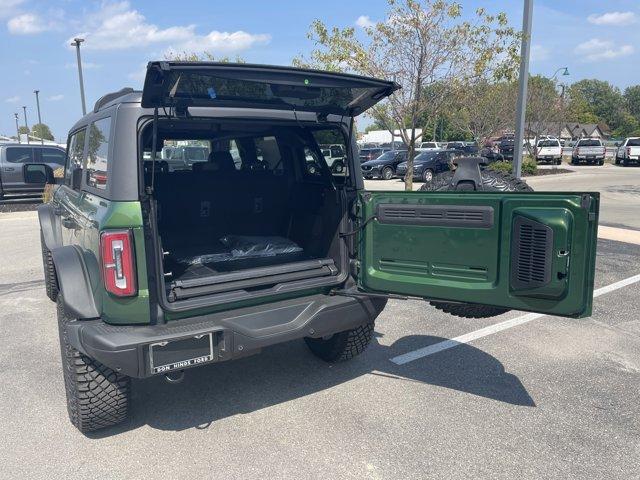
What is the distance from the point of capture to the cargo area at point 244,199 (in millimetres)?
3949

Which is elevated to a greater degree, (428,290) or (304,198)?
(304,198)

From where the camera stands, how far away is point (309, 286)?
3.44m

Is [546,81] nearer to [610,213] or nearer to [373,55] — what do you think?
[610,213]

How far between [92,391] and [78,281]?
654mm

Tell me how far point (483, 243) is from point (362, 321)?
95cm

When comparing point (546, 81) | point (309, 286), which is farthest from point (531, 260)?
point (546, 81)

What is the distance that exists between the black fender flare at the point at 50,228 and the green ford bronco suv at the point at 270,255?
0.78 m

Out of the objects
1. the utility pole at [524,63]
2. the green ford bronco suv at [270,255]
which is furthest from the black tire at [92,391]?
the utility pole at [524,63]

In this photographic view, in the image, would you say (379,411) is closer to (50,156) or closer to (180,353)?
(180,353)

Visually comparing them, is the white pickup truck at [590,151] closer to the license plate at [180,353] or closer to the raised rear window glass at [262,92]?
the raised rear window glass at [262,92]

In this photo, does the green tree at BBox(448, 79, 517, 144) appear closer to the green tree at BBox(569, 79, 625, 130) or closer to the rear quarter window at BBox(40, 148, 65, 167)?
the rear quarter window at BBox(40, 148, 65, 167)

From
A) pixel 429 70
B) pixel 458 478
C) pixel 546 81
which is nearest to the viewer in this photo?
pixel 458 478

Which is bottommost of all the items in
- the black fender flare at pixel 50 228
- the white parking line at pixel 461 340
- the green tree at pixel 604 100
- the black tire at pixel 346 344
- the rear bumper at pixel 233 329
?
the white parking line at pixel 461 340

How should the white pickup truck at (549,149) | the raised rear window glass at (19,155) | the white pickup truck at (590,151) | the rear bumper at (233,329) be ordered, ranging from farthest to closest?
the white pickup truck at (590,151) → the white pickup truck at (549,149) → the raised rear window glass at (19,155) → the rear bumper at (233,329)
